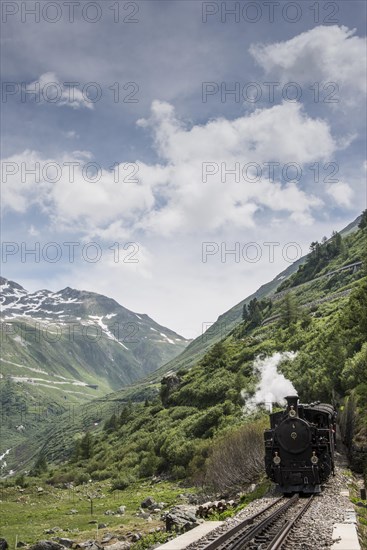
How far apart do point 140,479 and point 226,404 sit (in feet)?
47.1

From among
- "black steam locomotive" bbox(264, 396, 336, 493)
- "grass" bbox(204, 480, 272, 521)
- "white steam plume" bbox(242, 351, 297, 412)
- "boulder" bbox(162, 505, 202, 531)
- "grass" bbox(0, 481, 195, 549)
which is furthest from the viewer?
"white steam plume" bbox(242, 351, 297, 412)

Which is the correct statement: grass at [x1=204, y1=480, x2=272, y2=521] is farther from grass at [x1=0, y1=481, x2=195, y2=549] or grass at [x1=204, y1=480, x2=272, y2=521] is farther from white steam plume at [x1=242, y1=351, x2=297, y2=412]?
white steam plume at [x1=242, y1=351, x2=297, y2=412]

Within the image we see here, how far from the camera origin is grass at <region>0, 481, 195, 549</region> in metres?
32.1

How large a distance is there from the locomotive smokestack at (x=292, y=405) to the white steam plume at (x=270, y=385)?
801cm

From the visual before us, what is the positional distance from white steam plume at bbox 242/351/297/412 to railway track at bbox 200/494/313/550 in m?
14.5

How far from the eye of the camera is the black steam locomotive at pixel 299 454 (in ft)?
81.2

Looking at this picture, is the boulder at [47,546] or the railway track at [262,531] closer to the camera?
the railway track at [262,531]

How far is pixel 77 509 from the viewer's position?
4559 centimetres

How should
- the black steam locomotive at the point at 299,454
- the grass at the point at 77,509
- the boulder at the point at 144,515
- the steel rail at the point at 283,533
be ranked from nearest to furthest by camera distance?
the steel rail at the point at 283,533
the black steam locomotive at the point at 299,454
the grass at the point at 77,509
the boulder at the point at 144,515

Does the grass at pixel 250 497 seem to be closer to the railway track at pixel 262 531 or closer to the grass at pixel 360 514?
the railway track at pixel 262 531

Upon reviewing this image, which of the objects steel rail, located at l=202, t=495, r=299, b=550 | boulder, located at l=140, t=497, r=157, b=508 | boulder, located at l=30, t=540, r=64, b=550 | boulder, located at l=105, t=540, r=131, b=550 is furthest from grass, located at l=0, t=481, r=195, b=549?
steel rail, located at l=202, t=495, r=299, b=550

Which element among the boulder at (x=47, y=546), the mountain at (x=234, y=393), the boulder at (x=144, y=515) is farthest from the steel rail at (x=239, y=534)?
the boulder at (x=144, y=515)

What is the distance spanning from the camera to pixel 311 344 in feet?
240

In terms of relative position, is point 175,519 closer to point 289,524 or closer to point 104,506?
point 289,524
